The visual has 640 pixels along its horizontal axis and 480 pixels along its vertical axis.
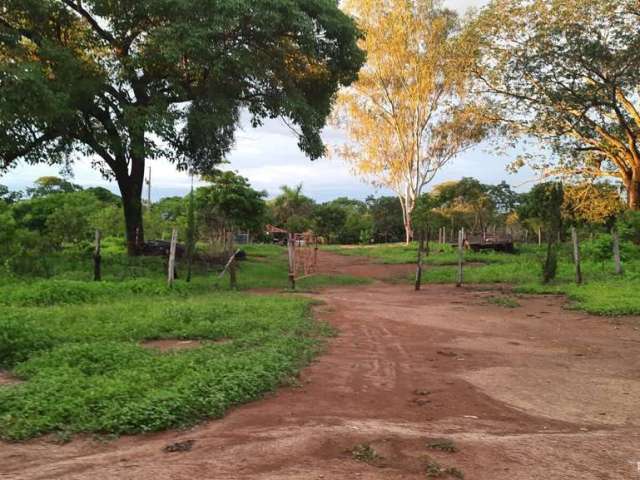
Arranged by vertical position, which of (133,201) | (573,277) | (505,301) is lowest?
(505,301)

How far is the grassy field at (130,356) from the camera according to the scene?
13.9 feet

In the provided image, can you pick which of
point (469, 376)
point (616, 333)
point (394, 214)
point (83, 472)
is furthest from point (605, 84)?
point (394, 214)

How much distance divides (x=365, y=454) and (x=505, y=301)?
31.4 ft

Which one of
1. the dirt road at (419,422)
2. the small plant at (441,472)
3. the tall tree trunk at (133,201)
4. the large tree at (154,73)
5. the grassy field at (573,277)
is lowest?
the dirt road at (419,422)

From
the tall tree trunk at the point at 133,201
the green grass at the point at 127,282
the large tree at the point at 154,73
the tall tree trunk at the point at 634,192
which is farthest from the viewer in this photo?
the tall tree trunk at the point at 634,192

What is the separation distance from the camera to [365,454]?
3551mm

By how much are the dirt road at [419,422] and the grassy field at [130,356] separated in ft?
0.85

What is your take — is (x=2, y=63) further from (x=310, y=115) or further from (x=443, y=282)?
(x=443, y=282)

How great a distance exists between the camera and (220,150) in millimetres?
18812

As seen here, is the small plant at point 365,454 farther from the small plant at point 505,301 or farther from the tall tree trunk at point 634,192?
the tall tree trunk at point 634,192

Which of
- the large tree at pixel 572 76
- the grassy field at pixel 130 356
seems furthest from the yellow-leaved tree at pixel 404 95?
the grassy field at pixel 130 356

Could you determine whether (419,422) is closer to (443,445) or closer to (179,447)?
(443,445)

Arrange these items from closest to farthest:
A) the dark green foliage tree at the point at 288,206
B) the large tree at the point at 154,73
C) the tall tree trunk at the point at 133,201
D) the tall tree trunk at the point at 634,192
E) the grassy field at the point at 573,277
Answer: the grassy field at the point at 573,277 < the large tree at the point at 154,73 < the tall tree trunk at the point at 133,201 < the tall tree trunk at the point at 634,192 < the dark green foliage tree at the point at 288,206

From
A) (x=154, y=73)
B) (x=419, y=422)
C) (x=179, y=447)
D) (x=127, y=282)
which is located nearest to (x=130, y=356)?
(x=179, y=447)
